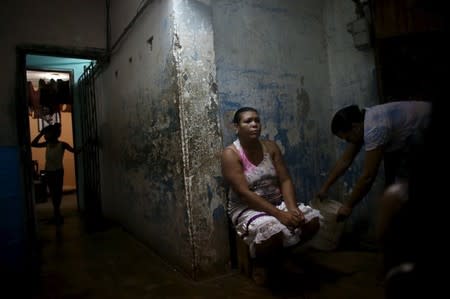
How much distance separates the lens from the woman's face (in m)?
2.61

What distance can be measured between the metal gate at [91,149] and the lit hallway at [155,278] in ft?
3.95


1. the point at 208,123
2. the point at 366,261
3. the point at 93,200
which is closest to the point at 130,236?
the point at 93,200

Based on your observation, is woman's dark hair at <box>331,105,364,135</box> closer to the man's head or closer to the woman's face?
the man's head

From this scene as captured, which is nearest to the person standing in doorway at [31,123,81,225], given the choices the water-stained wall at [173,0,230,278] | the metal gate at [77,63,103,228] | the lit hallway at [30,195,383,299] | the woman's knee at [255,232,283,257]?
the metal gate at [77,63,103,228]

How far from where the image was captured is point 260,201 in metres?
2.44

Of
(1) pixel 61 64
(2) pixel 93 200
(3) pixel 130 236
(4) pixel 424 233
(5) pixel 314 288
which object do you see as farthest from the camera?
(1) pixel 61 64

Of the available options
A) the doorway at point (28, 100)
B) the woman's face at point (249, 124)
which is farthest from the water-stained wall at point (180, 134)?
the doorway at point (28, 100)

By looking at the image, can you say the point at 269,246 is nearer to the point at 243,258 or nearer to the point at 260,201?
the point at 260,201

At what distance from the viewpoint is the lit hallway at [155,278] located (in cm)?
234

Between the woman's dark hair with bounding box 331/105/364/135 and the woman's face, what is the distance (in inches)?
25.8

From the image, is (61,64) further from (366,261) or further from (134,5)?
(366,261)

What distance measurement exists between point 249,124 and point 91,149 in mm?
3582

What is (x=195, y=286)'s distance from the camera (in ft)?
8.34

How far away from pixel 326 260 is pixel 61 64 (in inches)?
225
